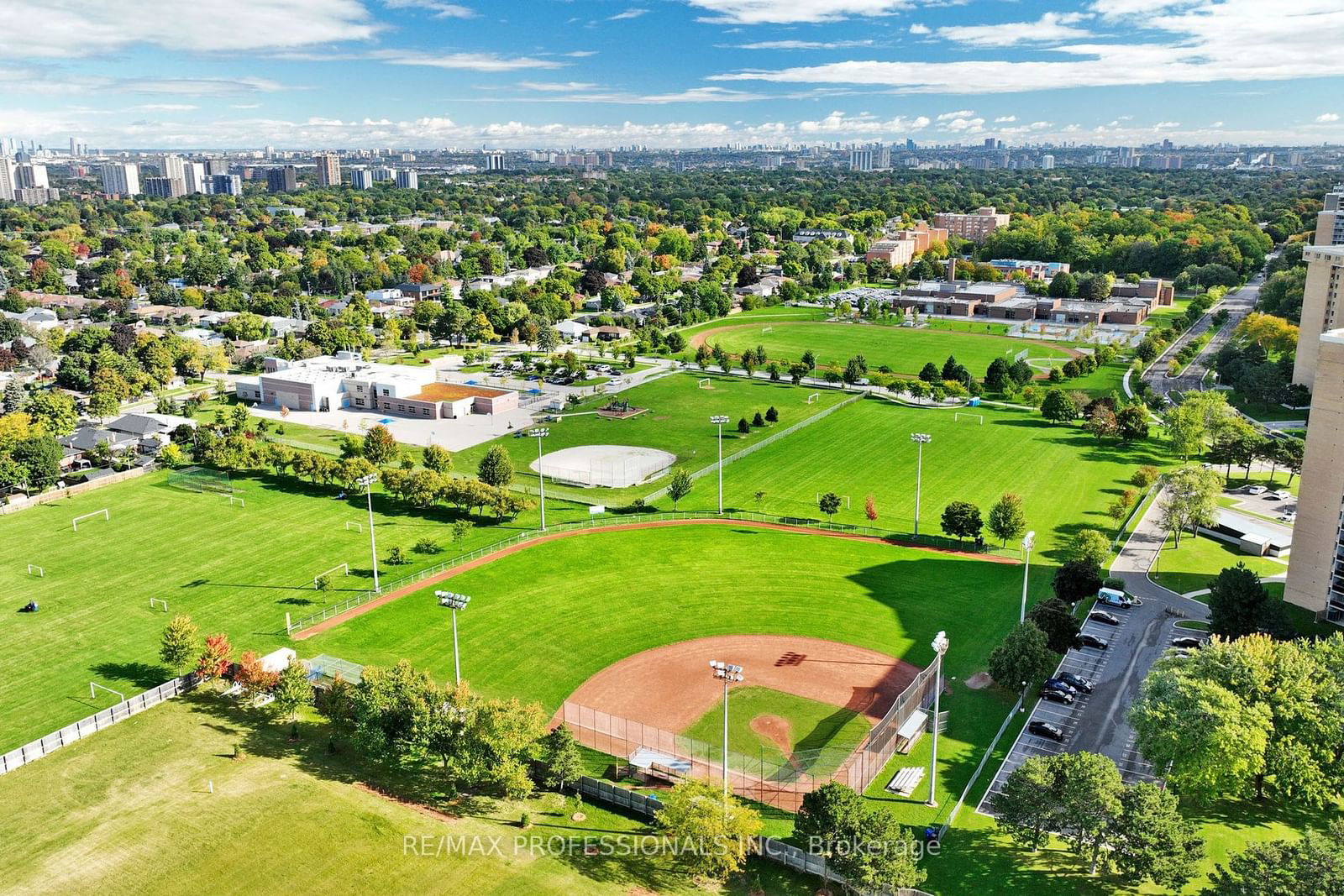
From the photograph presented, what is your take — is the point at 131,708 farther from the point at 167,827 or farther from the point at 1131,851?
the point at 1131,851

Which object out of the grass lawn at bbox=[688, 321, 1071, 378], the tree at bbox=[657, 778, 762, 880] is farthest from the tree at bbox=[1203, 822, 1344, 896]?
the grass lawn at bbox=[688, 321, 1071, 378]

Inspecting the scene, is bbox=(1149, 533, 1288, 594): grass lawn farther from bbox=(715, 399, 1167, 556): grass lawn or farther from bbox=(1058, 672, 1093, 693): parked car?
bbox=(1058, 672, 1093, 693): parked car

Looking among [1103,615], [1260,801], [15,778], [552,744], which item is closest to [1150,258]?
[1103,615]

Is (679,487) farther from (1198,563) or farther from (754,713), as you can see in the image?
(1198,563)

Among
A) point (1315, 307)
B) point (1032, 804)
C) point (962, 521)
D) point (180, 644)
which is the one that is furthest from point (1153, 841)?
point (1315, 307)

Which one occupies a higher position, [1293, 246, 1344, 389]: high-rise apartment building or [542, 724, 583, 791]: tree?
[1293, 246, 1344, 389]: high-rise apartment building

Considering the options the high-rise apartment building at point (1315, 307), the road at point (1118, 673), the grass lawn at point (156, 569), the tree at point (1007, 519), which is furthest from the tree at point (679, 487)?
Answer: the high-rise apartment building at point (1315, 307)

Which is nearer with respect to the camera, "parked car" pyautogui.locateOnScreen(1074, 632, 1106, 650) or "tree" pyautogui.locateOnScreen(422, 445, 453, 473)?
"parked car" pyautogui.locateOnScreen(1074, 632, 1106, 650)
